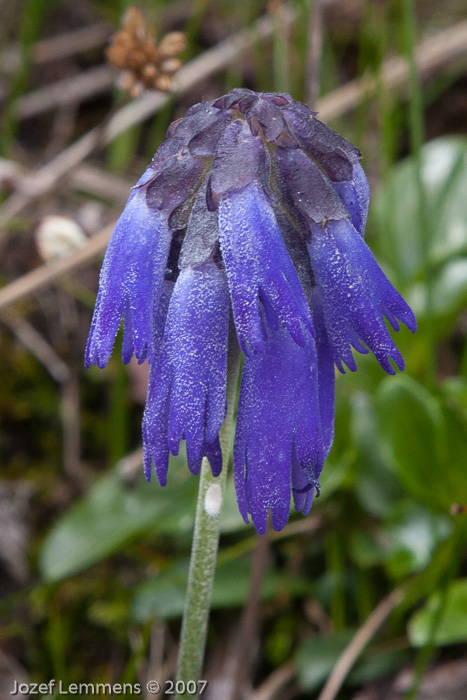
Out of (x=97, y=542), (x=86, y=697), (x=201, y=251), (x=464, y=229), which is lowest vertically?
(x=86, y=697)

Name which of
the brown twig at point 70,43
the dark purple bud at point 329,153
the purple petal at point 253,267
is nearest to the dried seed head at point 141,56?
the dark purple bud at point 329,153

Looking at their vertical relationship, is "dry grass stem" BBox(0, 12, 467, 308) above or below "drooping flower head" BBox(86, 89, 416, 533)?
above

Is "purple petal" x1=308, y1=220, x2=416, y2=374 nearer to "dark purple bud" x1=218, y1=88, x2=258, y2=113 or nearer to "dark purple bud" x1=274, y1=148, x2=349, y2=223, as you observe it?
"dark purple bud" x1=274, y1=148, x2=349, y2=223

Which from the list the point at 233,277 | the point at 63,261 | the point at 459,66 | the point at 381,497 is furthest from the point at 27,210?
the point at 233,277

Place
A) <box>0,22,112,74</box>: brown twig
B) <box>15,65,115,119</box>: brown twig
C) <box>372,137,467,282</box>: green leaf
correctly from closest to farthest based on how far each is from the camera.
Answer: <box>372,137,467,282</box>: green leaf
<box>15,65,115,119</box>: brown twig
<box>0,22,112,74</box>: brown twig

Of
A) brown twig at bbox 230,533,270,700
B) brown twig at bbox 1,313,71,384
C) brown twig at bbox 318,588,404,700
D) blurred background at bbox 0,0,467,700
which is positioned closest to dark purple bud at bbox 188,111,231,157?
blurred background at bbox 0,0,467,700

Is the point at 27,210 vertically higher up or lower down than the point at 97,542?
higher up

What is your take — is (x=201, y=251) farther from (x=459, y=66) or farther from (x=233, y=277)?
(x=459, y=66)
